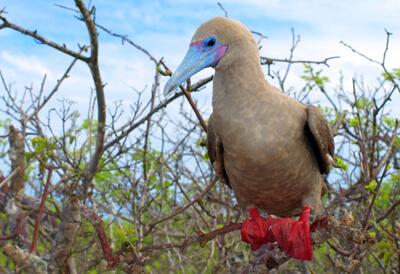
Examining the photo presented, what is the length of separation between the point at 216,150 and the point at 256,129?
1.42 ft


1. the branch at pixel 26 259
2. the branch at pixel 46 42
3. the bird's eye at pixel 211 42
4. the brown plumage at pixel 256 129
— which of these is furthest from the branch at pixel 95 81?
the bird's eye at pixel 211 42

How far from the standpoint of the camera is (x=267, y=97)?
3277mm

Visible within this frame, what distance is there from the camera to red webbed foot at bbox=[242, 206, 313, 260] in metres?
3.28

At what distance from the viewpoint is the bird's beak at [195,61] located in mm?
3260

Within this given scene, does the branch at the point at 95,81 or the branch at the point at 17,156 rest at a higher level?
the branch at the point at 95,81

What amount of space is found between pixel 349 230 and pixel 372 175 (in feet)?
4.52

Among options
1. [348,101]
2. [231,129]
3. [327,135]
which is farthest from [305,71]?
[231,129]

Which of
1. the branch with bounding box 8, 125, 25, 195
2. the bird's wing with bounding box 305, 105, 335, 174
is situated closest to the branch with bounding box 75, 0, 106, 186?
the branch with bounding box 8, 125, 25, 195

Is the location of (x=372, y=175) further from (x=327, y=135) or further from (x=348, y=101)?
(x=348, y=101)

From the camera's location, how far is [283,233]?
3.38 m

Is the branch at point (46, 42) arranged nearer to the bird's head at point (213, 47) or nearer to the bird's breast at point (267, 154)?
the bird's head at point (213, 47)

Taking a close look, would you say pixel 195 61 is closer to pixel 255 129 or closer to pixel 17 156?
pixel 255 129

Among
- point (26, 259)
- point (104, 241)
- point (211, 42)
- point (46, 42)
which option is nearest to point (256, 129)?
point (211, 42)

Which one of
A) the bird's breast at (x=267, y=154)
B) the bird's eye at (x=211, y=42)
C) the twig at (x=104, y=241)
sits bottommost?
the twig at (x=104, y=241)
